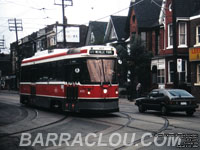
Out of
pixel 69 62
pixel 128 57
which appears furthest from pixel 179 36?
pixel 69 62

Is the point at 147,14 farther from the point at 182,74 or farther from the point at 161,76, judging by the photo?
the point at 182,74

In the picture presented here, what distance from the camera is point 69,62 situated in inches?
721

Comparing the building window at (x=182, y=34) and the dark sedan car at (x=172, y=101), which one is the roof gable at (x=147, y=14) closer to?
the building window at (x=182, y=34)

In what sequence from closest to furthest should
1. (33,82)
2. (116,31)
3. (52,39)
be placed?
1. (33,82)
2. (116,31)
3. (52,39)

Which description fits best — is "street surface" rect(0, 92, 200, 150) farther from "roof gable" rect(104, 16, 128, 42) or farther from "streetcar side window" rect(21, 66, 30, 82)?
"roof gable" rect(104, 16, 128, 42)

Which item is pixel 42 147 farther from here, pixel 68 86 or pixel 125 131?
pixel 68 86

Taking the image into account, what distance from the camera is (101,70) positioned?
17.3 meters

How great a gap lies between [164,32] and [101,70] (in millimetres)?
21747

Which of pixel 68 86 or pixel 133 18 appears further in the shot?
pixel 133 18

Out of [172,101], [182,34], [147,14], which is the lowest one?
[172,101]

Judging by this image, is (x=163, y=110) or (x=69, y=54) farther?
(x=163, y=110)

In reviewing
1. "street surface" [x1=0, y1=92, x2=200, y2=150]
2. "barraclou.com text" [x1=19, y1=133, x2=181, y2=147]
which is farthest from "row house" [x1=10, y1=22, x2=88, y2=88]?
"barraclou.com text" [x1=19, y1=133, x2=181, y2=147]

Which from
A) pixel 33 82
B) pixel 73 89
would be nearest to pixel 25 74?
pixel 33 82

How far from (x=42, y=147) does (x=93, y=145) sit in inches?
55.9
